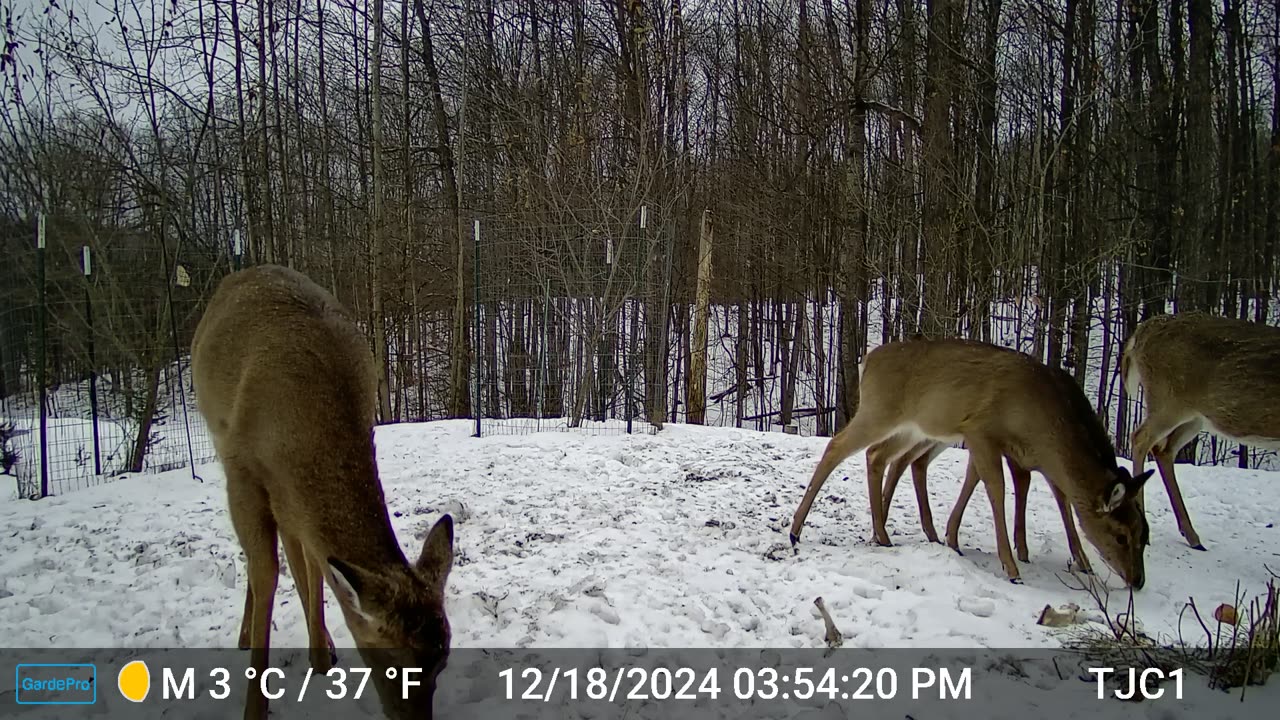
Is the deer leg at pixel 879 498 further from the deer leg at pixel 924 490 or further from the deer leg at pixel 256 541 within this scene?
the deer leg at pixel 256 541

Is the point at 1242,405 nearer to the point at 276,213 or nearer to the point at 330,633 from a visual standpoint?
the point at 330,633

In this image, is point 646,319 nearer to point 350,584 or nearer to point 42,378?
point 42,378

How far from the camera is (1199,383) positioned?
5.20 m

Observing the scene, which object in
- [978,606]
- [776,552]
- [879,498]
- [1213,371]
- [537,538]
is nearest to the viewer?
[978,606]

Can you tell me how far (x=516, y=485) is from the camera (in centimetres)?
598

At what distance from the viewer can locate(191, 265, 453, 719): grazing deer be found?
6.89 ft

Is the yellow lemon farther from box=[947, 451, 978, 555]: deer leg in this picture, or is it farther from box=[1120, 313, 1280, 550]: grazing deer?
box=[1120, 313, 1280, 550]: grazing deer

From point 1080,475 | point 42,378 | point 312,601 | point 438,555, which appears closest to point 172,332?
point 42,378

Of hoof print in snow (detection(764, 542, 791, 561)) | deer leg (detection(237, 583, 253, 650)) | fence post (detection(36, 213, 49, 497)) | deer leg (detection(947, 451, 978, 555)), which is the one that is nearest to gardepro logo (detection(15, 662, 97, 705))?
deer leg (detection(237, 583, 253, 650))

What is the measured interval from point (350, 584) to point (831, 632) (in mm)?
2426

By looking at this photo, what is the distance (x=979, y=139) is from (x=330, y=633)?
412 inches

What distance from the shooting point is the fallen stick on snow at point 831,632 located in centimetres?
328

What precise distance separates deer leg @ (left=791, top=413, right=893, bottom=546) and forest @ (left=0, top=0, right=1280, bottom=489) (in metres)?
3.64

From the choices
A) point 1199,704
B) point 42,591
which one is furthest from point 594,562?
point 42,591
